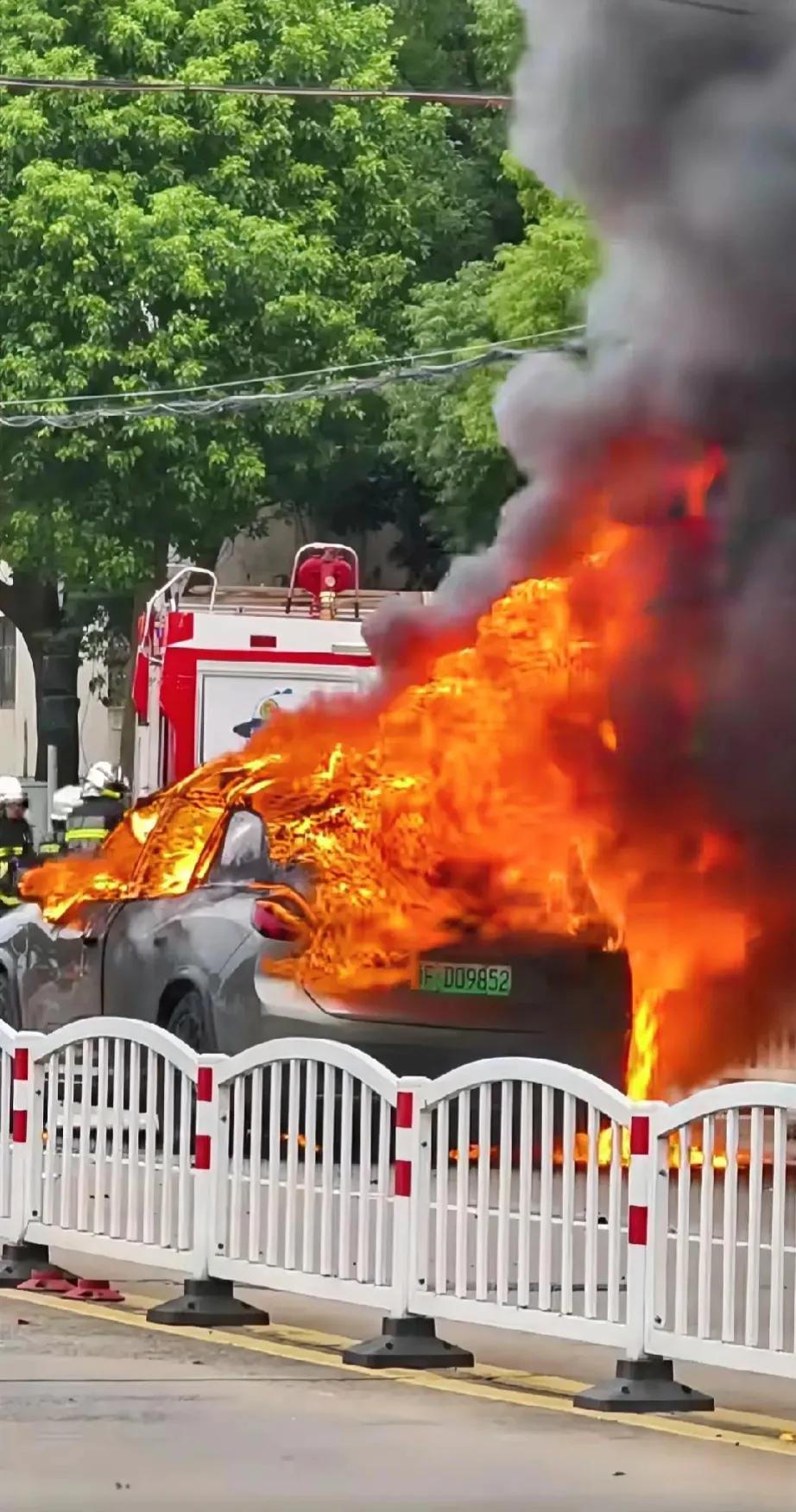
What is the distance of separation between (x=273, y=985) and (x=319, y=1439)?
571 centimetres

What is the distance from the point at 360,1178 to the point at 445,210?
2611 centimetres

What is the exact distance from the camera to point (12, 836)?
20172mm

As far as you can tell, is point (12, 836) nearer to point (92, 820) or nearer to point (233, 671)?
point (92, 820)

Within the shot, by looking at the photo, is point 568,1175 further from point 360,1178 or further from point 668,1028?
point 668,1028

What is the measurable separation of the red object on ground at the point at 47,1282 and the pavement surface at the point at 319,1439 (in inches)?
39.3

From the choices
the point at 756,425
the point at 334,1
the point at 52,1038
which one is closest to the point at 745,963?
the point at 756,425

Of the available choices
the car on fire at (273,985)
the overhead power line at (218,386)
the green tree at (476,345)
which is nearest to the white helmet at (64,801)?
the green tree at (476,345)

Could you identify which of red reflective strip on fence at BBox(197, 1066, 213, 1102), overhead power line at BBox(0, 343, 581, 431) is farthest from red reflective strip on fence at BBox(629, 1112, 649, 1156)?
overhead power line at BBox(0, 343, 581, 431)

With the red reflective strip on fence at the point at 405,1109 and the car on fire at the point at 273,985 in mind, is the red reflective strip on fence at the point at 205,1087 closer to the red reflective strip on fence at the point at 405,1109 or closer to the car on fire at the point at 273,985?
the red reflective strip on fence at the point at 405,1109

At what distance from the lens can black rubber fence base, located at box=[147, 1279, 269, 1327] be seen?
9516 millimetres

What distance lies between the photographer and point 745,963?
13453 millimetres

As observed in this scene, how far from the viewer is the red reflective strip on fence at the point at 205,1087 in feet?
31.1

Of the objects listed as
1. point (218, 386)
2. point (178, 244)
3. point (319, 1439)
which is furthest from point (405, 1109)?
point (218, 386)

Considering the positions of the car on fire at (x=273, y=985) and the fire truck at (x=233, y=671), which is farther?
the fire truck at (x=233, y=671)
